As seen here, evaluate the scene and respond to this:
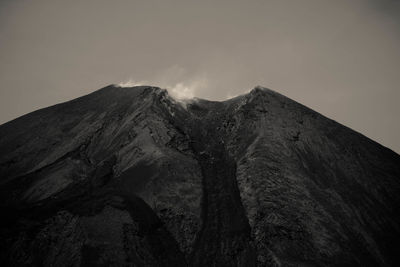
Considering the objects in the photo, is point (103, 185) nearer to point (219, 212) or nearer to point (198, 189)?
point (198, 189)

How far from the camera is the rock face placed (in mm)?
37656

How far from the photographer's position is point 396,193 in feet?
176

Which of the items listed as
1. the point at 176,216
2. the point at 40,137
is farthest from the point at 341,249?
the point at 40,137

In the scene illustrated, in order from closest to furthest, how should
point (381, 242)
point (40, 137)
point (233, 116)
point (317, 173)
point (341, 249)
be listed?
point (341, 249) < point (381, 242) < point (317, 173) < point (233, 116) < point (40, 137)

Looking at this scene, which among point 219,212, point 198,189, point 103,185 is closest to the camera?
point 219,212

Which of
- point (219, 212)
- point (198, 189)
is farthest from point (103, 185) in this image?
point (219, 212)

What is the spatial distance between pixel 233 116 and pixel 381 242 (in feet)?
105

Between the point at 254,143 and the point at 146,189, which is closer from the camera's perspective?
the point at 146,189

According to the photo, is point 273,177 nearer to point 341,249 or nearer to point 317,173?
point 317,173

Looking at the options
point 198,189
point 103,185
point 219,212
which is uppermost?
point 198,189

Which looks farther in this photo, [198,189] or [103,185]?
[103,185]

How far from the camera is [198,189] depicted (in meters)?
49.3

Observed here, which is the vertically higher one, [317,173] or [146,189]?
[317,173]

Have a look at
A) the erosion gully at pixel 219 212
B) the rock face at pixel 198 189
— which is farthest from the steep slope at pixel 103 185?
the erosion gully at pixel 219 212
